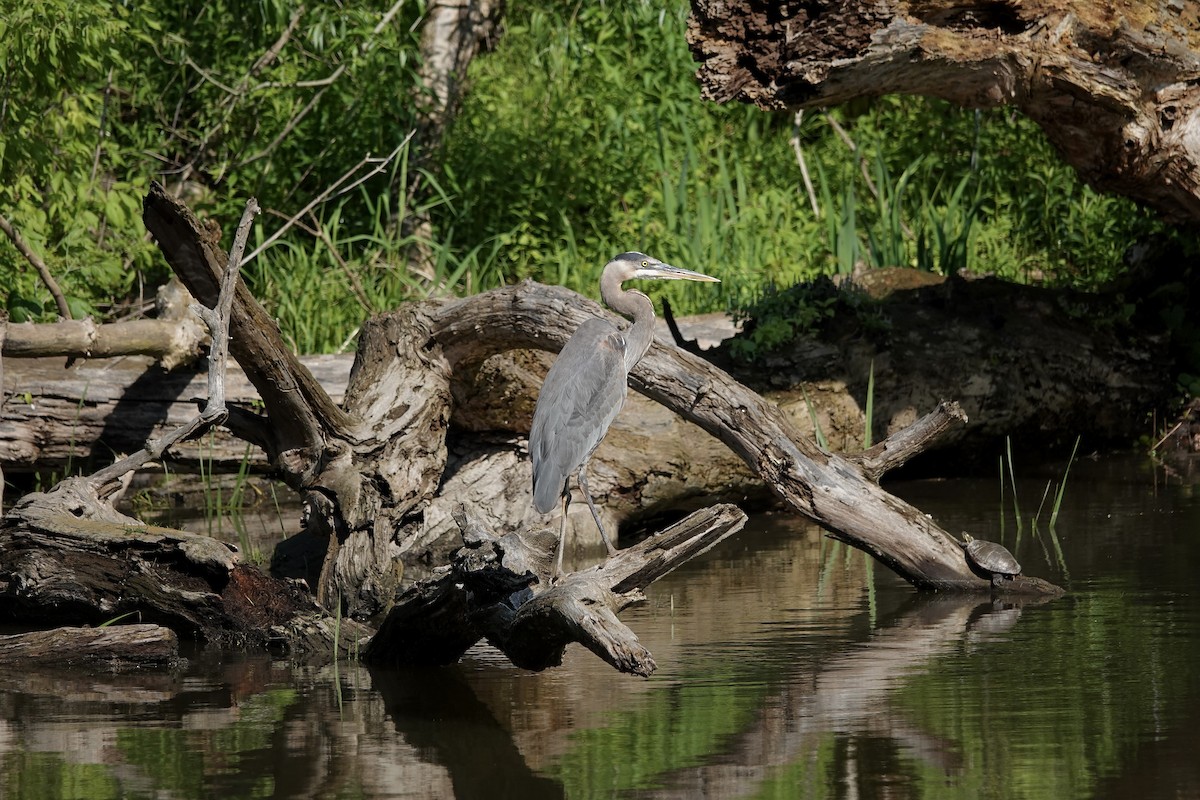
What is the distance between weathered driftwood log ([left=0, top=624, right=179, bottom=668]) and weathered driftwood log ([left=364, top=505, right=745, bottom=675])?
973 mm

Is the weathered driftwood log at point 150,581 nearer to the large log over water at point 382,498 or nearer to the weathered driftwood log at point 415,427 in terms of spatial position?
the large log over water at point 382,498

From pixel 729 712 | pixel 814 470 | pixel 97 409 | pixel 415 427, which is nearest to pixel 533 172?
pixel 97 409

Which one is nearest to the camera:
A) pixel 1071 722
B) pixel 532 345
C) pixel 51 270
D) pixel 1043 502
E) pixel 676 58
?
pixel 1071 722

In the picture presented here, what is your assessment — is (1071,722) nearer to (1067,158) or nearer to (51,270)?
(1067,158)

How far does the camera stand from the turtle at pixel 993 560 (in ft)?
19.6

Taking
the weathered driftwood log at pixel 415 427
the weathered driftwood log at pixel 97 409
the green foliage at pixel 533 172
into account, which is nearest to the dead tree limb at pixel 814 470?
the weathered driftwood log at pixel 415 427

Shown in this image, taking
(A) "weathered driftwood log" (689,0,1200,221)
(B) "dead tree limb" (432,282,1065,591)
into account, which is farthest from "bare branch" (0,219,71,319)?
(A) "weathered driftwood log" (689,0,1200,221)

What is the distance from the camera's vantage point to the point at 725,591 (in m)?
6.42

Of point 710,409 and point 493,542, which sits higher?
point 710,409

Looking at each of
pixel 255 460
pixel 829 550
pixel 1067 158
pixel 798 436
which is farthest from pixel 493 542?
pixel 1067 158

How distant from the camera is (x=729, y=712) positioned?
178 inches

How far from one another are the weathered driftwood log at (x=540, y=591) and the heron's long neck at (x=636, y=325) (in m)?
1.46

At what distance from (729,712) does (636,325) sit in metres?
2.22

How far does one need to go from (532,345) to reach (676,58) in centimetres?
555
